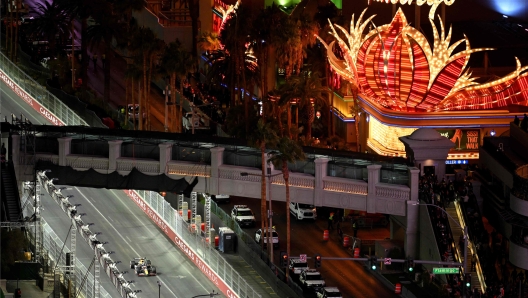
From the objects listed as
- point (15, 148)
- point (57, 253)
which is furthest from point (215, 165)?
point (15, 148)

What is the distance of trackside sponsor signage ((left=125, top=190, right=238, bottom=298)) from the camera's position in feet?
319

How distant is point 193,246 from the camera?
10325 cm

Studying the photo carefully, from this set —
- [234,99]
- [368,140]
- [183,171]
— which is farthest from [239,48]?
[183,171]

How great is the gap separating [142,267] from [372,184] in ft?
49.0

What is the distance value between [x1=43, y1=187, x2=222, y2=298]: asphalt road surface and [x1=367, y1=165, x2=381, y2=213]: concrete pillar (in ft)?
37.1

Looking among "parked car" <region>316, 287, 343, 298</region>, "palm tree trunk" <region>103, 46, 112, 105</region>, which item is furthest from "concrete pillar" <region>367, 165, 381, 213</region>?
"palm tree trunk" <region>103, 46, 112, 105</region>

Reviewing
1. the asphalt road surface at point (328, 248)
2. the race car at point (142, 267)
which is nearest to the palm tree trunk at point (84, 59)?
the asphalt road surface at point (328, 248)

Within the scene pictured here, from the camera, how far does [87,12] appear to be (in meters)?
141

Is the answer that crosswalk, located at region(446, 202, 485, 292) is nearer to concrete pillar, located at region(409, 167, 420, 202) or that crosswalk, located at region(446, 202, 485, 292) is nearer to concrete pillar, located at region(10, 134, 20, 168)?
concrete pillar, located at region(409, 167, 420, 202)

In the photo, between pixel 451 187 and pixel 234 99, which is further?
pixel 234 99

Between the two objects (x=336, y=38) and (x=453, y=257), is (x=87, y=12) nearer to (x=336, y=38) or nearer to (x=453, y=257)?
(x=336, y=38)

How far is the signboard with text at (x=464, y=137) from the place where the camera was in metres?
119

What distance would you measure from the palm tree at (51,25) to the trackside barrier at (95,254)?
39186 mm

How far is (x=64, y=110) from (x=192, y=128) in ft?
37.0
